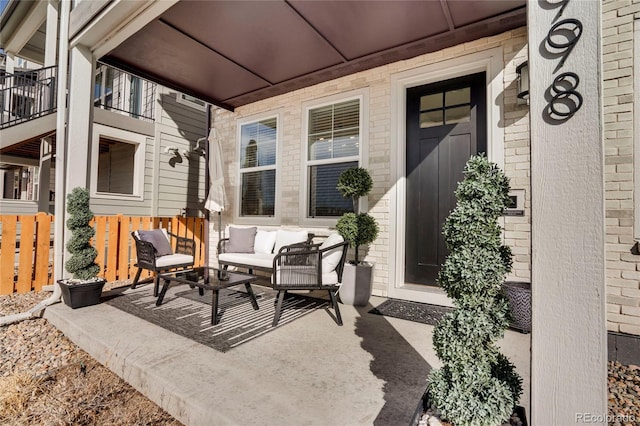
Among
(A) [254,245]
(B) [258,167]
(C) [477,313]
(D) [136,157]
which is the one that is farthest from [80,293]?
(D) [136,157]

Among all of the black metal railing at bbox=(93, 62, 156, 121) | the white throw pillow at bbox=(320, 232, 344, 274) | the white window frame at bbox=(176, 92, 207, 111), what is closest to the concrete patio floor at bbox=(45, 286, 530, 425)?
the white throw pillow at bbox=(320, 232, 344, 274)

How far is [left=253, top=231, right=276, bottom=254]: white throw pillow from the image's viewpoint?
487 centimetres

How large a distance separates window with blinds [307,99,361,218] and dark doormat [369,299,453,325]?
1502 millimetres

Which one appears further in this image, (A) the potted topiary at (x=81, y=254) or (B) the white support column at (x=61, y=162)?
(B) the white support column at (x=61, y=162)

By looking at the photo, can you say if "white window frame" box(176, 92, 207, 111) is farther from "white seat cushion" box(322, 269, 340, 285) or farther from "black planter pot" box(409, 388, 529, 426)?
"black planter pot" box(409, 388, 529, 426)

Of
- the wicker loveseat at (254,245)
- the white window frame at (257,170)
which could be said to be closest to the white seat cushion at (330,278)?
the wicker loveseat at (254,245)

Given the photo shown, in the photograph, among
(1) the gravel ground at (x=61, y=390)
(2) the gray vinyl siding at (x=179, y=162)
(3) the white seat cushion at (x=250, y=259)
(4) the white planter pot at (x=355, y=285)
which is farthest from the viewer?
(2) the gray vinyl siding at (x=179, y=162)

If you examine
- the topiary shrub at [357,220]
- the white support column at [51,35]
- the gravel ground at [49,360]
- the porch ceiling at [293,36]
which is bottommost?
the gravel ground at [49,360]

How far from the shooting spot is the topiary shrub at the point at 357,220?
374 cm

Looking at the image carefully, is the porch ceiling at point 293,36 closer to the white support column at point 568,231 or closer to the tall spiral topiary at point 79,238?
the tall spiral topiary at point 79,238

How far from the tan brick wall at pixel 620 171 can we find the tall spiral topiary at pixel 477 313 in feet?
6.93

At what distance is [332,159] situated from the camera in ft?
15.7

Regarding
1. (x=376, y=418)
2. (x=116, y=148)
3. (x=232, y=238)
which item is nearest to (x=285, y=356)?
(x=376, y=418)

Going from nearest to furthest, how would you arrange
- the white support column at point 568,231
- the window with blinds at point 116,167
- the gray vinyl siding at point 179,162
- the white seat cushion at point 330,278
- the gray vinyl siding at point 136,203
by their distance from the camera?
the white support column at point 568,231, the white seat cushion at point 330,278, the gray vinyl siding at point 136,203, the gray vinyl siding at point 179,162, the window with blinds at point 116,167
